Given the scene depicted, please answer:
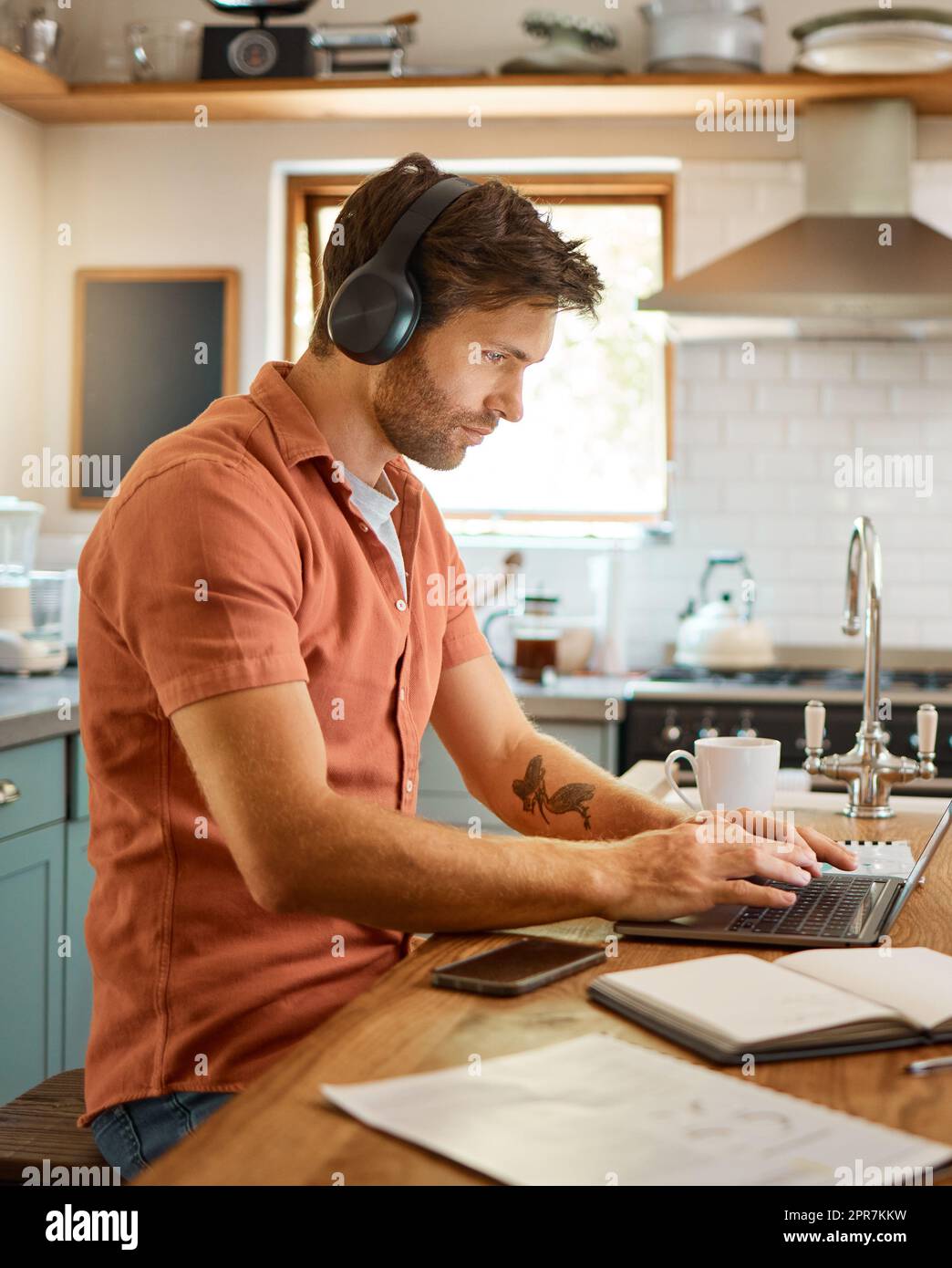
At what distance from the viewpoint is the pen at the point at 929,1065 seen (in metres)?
0.92

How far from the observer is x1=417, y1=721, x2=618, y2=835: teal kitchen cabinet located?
344cm

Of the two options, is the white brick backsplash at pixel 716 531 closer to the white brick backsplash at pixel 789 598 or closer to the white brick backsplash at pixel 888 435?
the white brick backsplash at pixel 789 598

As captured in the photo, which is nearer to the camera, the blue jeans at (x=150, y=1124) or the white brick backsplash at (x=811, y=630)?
the blue jeans at (x=150, y=1124)

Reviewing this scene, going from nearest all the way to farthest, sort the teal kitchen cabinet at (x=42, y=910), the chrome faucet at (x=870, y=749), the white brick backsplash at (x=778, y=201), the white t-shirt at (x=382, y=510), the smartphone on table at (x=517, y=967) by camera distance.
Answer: the smartphone on table at (x=517, y=967)
the white t-shirt at (x=382, y=510)
the chrome faucet at (x=870, y=749)
the teal kitchen cabinet at (x=42, y=910)
the white brick backsplash at (x=778, y=201)

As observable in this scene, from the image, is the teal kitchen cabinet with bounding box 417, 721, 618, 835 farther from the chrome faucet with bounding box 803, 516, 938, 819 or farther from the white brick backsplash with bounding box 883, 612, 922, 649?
the chrome faucet with bounding box 803, 516, 938, 819

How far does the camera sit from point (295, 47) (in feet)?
12.9

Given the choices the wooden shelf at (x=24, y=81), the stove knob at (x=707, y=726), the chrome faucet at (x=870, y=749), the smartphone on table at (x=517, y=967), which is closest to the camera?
the smartphone on table at (x=517, y=967)

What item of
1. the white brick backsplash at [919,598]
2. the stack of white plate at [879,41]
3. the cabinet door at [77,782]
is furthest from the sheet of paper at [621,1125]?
the white brick backsplash at [919,598]

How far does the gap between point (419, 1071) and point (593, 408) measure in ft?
11.5

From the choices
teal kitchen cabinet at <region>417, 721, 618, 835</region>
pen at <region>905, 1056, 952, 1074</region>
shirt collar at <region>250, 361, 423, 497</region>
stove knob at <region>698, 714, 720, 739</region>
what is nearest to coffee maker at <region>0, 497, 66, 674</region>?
teal kitchen cabinet at <region>417, 721, 618, 835</region>

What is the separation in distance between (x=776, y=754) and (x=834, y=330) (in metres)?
2.46

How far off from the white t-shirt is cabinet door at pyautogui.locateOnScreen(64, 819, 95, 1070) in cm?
143

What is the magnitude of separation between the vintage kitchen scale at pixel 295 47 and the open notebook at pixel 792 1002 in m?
3.33
